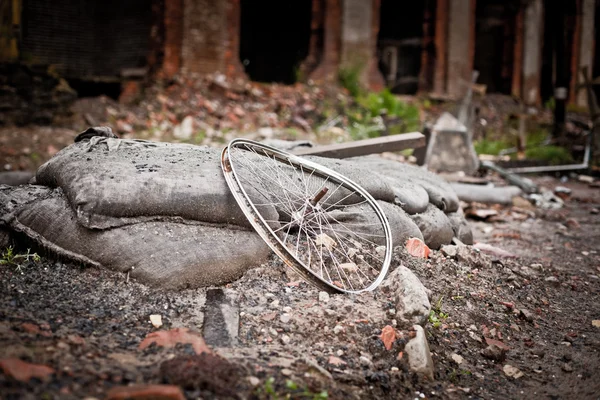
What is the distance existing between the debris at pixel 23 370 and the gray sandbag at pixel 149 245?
773mm

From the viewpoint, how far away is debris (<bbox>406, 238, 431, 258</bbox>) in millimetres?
2822

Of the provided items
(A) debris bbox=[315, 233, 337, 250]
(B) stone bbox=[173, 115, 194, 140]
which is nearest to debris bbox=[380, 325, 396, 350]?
(A) debris bbox=[315, 233, 337, 250]

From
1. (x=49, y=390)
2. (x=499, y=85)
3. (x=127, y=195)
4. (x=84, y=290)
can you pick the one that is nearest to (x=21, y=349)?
(x=49, y=390)

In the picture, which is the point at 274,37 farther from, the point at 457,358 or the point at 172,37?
the point at 457,358

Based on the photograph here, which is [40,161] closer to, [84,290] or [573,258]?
[84,290]

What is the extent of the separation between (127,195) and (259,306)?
2.42 feet

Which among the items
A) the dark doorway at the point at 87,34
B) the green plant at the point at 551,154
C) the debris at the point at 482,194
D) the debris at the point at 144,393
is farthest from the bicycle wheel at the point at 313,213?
the dark doorway at the point at 87,34

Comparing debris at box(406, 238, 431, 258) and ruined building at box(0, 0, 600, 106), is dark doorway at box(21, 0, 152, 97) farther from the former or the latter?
debris at box(406, 238, 431, 258)

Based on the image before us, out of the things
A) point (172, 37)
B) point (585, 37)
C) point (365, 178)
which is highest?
point (585, 37)

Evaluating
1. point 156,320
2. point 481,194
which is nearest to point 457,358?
point 156,320

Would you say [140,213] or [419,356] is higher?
[140,213]

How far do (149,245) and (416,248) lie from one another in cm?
144

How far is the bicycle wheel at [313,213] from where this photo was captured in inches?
95.1

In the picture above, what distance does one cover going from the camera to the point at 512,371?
2033mm
